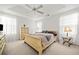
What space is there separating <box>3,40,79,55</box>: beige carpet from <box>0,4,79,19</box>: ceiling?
846 mm

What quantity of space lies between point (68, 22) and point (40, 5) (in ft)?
3.02

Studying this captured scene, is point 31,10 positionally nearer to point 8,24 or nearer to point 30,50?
point 8,24

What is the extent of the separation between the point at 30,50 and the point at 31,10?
3.66 ft

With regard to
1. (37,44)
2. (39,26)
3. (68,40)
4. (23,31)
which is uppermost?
(39,26)

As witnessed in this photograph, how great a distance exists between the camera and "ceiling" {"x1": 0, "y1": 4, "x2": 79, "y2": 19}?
2.35m

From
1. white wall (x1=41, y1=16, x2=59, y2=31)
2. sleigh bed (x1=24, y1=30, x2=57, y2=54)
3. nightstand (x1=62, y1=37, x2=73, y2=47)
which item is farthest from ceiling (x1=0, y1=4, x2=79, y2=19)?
nightstand (x1=62, y1=37, x2=73, y2=47)

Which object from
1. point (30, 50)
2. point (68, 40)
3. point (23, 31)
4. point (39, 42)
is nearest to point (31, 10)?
point (23, 31)

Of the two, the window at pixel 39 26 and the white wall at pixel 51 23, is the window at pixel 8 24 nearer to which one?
the window at pixel 39 26

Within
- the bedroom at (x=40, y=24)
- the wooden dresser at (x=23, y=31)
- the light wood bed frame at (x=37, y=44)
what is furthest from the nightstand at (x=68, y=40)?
the wooden dresser at (x=23, y=31)

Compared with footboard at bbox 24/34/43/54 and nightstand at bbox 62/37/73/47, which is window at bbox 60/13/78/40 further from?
footboard at bbox 24/34/43/54

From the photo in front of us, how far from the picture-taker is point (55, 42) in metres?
2.58

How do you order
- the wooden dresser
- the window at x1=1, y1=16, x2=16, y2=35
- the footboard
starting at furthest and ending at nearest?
the wooden dresser → the footboard → the window at x1=1, y1=16, x2=16, y2=35

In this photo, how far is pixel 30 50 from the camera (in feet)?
8.03

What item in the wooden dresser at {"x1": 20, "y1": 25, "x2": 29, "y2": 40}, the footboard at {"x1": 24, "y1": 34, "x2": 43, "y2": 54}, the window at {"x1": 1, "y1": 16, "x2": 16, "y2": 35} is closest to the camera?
the window at {"x1": 1, "y1": 16, "x2": 16, "y2": 35}
